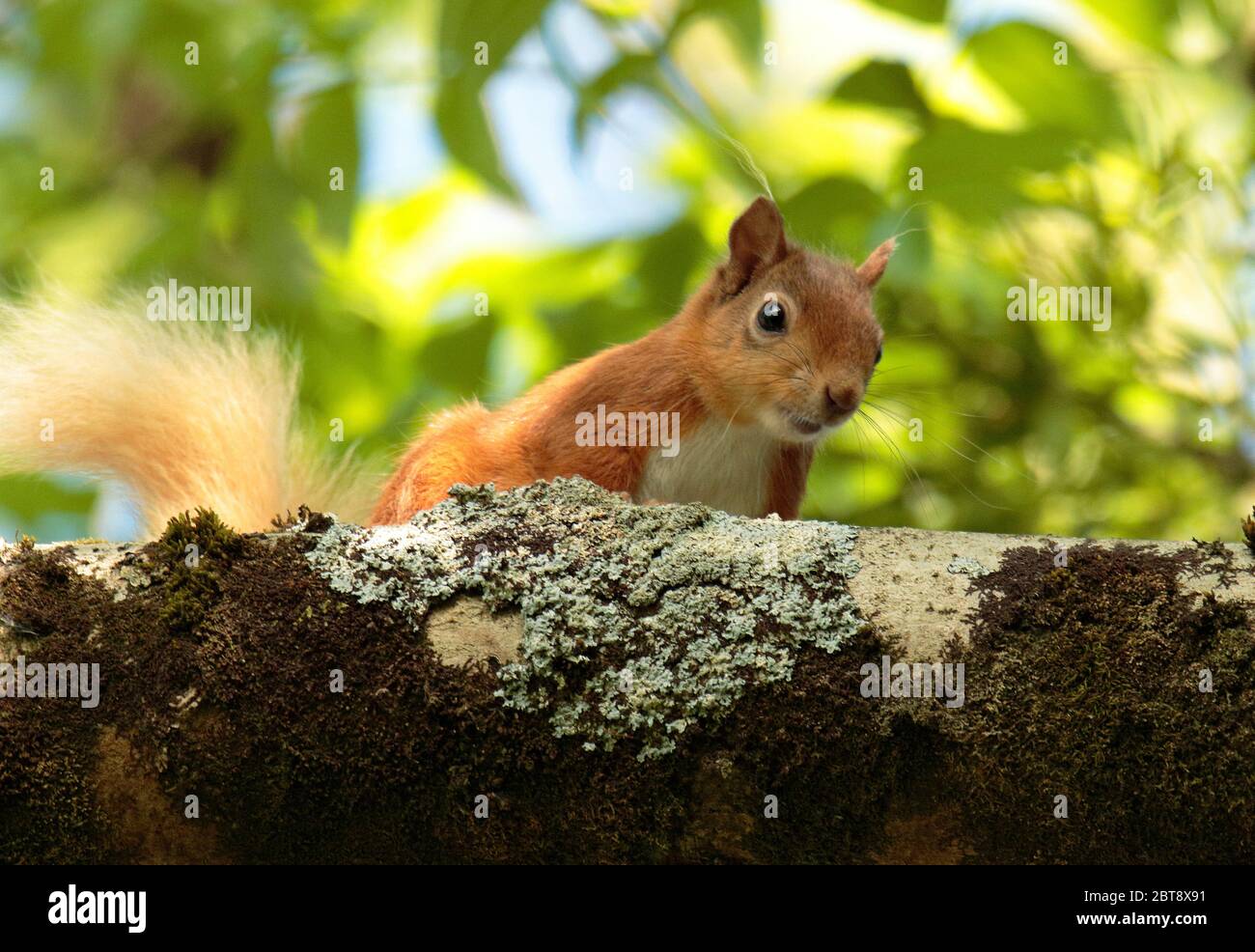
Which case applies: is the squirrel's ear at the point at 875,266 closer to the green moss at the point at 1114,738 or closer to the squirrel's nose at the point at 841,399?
the squirrel's nose at the point at 841,399

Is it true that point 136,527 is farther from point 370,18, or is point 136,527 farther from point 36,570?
point 370,18

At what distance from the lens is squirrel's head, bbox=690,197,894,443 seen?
360 centimetres

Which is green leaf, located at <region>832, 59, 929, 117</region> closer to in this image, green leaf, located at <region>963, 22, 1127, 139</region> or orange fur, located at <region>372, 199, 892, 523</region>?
green leaf, located at <region>963, 22, 1127, 139</region>

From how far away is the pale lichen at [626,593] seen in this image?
2.28m

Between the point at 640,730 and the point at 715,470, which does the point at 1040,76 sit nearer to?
the point at 715,470

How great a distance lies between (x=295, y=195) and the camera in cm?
432

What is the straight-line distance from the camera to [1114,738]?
7.30ft

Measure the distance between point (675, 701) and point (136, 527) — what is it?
2.01 m

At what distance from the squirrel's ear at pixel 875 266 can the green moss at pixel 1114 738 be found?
1842 millimetres

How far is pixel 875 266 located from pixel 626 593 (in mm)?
1926

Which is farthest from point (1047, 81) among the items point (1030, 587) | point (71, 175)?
point (71, 175)

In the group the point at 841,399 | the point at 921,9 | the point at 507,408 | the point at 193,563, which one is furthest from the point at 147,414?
the point at 921,9

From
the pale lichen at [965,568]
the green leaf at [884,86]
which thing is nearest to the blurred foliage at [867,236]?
the green leaf at [884,86]

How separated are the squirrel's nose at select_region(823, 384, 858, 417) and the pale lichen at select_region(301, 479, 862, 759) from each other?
974 millimetres
